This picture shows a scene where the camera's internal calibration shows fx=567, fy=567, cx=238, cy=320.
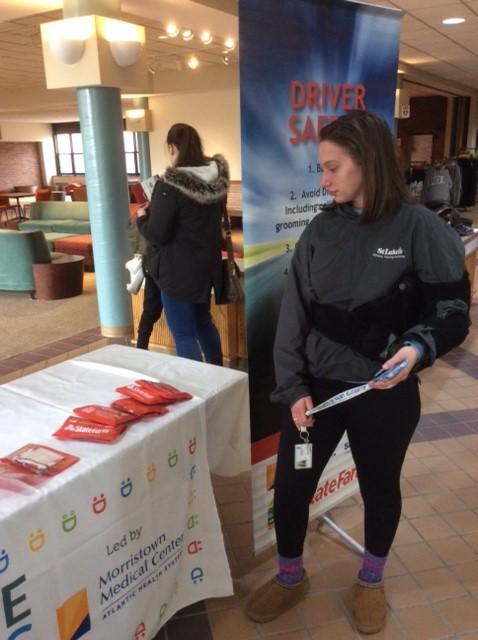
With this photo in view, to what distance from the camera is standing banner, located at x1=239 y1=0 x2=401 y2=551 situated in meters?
1.53

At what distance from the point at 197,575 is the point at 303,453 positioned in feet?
1.59

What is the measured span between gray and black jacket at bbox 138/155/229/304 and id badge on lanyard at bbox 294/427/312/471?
1.37 meters

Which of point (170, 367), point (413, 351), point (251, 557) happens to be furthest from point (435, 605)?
point (170, 367)

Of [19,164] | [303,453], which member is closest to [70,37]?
[303,453]

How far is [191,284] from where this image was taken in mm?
2779

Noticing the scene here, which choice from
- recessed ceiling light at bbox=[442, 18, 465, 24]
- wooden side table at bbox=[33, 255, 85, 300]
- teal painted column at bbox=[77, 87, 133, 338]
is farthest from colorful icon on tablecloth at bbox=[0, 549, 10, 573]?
recessed ceiling light at bbox=[442, 18, 465, 24]

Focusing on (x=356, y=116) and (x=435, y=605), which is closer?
(x=356, y=116)

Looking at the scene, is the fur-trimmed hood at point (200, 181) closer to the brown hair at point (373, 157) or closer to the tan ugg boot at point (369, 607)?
the brown hair at point (373, 157)

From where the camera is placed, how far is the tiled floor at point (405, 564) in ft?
5.55

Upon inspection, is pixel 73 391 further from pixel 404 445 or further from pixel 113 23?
pixel 113 23

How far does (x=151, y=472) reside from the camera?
1378 millimetres

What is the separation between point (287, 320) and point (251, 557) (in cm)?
97

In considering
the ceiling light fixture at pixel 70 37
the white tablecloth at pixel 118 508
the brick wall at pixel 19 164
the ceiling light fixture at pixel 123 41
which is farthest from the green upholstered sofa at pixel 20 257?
the brick wall at pixel 19 164

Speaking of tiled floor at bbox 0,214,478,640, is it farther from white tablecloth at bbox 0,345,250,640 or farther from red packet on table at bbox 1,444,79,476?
red packet on table at bbox 1,444,79,476
